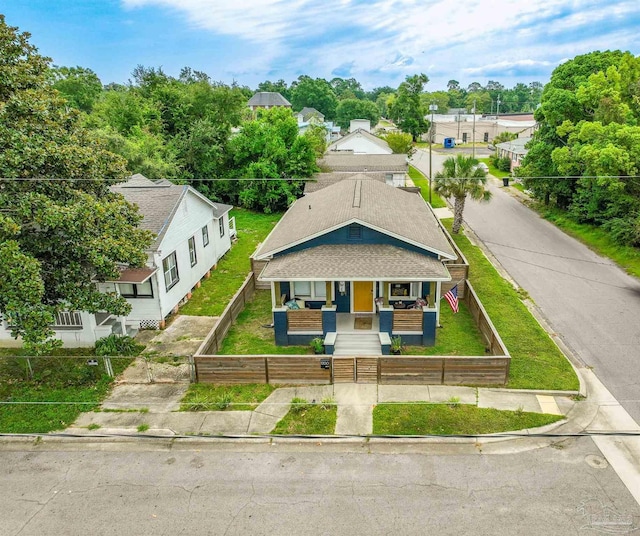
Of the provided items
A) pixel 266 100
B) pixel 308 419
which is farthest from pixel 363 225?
pixel 266 100

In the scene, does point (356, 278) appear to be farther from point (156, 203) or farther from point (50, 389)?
point (50, 389)

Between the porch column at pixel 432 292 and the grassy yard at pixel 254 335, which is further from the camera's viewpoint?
the grassy yard at pixel 254 335

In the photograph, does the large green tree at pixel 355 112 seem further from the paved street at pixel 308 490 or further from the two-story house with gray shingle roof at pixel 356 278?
the paved street at pixel 308 490

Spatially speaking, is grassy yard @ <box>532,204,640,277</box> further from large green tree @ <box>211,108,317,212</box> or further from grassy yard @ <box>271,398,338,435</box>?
grassy yard @ <box>271,398,338,435</box>

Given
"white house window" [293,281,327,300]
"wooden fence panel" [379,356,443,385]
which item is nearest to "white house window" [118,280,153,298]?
"white house window" [293,281,327,300]

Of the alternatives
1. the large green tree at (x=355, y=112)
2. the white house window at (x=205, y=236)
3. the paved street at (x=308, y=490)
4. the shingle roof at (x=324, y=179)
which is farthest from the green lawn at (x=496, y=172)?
the large green tree at (x=355, y=112)
